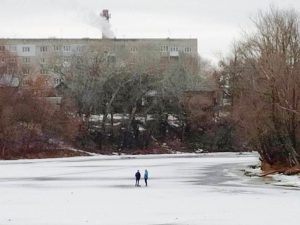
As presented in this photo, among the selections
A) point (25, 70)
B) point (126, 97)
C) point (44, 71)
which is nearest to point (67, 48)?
point (44, 71)

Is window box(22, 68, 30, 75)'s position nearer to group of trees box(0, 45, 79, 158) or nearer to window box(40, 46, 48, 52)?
group of trees box(0, 45, 79, 158)

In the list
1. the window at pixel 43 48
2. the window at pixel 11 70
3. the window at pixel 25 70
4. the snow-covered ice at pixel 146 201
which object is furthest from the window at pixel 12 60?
the snow-covered ice at pixel 146 201

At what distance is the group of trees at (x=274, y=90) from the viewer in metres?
56.6

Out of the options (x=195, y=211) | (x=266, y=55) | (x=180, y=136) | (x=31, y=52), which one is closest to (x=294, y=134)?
(x=266, y=55)

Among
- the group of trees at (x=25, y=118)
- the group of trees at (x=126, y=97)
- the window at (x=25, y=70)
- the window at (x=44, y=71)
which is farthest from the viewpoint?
the window at (x=44, y=71)

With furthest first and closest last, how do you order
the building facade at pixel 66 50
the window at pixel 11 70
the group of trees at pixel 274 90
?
the building facade at pixel 66 50 → the window at pixel 11 70 → the group of trees at pixel 274 90

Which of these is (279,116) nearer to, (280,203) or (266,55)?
(266,55)

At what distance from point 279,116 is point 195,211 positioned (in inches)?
1185

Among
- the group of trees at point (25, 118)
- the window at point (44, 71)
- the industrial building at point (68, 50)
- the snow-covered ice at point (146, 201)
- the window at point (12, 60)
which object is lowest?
the snow-covered ice at point (146, 201)

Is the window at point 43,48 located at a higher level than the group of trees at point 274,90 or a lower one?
higher

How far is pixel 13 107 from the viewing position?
318 feet

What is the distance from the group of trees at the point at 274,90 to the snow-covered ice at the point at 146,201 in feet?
27.5

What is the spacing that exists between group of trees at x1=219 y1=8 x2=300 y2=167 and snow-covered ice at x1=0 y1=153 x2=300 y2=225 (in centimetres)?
839

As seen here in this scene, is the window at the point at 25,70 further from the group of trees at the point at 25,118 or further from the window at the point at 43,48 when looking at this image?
the window at the point at 43,48
